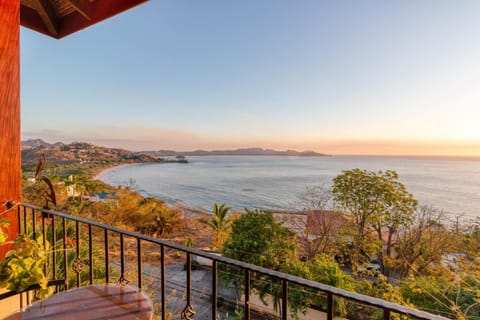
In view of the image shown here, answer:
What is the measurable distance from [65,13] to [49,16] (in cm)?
16

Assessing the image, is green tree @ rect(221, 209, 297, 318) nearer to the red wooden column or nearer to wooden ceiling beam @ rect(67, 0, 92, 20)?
the red wooden column

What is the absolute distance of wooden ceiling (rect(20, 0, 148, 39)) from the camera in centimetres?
201

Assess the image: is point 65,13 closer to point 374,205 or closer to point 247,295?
point 247,295

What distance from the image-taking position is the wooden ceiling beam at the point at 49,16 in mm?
2168

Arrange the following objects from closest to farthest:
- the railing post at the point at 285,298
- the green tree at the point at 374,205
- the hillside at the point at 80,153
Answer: the railing post at the point at 285,298 → the hillside at the point at 80,153 → the green tree at the point at 374,205

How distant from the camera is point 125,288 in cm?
113

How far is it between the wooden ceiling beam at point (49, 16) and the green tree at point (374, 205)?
12.4 meters

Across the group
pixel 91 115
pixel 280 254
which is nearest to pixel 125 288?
pixel 280 254

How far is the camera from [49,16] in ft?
7.50

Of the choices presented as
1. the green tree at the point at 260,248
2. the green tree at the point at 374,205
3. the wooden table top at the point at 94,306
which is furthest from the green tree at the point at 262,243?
the wooden table top at the point at 94,306

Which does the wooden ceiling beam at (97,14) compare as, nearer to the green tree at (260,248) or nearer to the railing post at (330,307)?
the railing post at (330,307)

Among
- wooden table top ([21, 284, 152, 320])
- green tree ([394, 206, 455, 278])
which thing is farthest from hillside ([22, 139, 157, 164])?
green tree ([394, 206, 455, 278])

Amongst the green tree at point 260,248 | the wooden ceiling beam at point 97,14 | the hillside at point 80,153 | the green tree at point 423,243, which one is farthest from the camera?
the hillside at point 80,153

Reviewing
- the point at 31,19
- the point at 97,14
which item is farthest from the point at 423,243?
the point at 31,19
